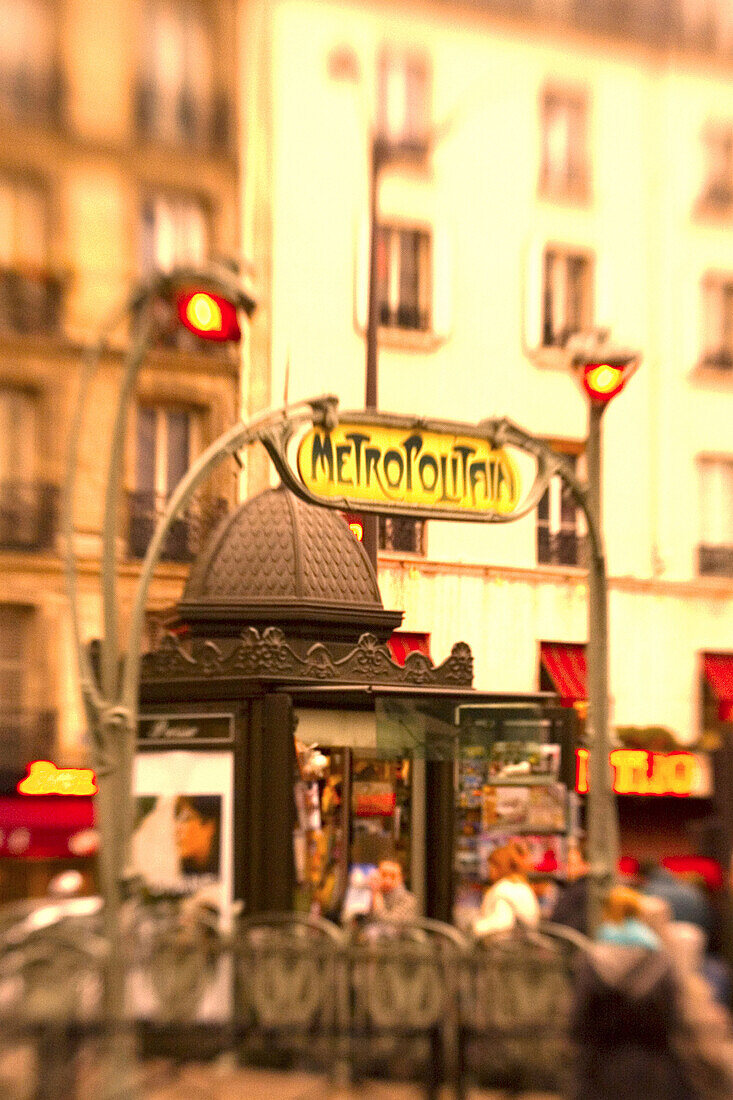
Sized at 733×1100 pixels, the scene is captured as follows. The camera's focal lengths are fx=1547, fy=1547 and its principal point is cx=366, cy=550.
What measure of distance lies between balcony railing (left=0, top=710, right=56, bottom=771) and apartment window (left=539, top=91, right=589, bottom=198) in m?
10.6

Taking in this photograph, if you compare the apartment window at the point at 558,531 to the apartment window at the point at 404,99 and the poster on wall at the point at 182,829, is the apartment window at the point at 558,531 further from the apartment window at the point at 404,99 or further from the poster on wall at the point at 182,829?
the poster on wall at the point at 182,829

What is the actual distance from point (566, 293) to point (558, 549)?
4.35 metres

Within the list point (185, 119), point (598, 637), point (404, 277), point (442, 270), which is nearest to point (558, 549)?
point (442, 270)

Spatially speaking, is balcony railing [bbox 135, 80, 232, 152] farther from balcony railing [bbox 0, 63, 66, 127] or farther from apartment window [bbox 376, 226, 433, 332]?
apartment window [bbox 376, 226, 433, 332]

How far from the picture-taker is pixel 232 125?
66.3 feet

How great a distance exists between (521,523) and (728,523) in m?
4.29

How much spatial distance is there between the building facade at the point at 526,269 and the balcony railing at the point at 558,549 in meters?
0.03

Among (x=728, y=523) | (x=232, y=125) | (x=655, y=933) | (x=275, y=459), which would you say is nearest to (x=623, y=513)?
(x=728, y=523)

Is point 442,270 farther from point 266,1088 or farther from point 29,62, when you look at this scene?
point 266,1088

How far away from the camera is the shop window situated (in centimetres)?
1909

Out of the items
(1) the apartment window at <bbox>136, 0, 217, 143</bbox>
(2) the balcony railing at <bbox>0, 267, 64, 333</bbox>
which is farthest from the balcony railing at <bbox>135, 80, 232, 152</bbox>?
(2) the balcony railing at <bbox>0, 267, 64, 333</bbox>

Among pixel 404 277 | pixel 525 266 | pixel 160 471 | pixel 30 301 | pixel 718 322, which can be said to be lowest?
pixel 160 471

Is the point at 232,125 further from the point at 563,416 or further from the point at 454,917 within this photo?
the point at 454,917

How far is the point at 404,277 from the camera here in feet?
70.0
